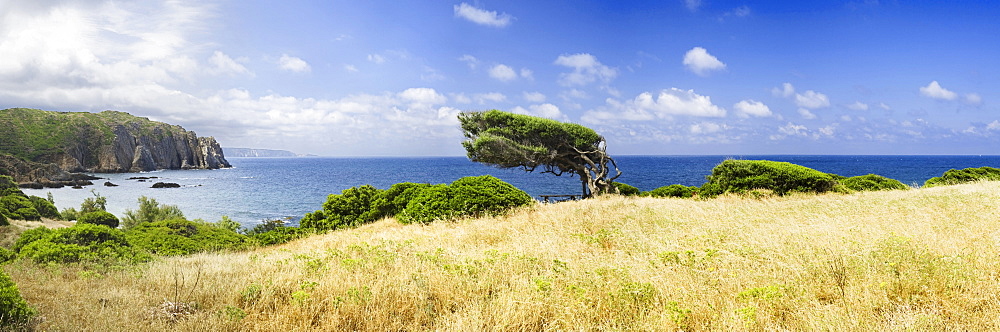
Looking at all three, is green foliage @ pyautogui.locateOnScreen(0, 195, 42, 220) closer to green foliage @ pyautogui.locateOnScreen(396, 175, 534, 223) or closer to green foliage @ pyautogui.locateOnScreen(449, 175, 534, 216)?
green foliage @ pyautogui.locateOnScreen(396, 175, 534, 223)

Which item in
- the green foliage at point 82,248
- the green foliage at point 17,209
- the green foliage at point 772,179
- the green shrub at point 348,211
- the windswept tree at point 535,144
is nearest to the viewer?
the green foliage at point 82,248

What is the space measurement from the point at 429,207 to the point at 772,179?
13.1m

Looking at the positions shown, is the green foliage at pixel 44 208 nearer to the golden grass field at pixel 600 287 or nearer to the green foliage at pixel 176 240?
the green foliage at pixel 176 240

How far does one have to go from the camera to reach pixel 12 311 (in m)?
3.98

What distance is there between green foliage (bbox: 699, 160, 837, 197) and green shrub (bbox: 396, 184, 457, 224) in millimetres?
10831

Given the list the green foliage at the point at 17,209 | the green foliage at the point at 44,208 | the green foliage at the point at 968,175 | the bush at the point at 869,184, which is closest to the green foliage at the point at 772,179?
the bush at the point at 869,184

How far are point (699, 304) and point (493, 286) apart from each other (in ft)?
6.99

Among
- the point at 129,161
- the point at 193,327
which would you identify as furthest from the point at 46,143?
the point at 193,327

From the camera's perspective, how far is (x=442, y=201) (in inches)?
529

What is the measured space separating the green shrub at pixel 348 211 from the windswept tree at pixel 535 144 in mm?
5109

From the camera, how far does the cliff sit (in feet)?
242

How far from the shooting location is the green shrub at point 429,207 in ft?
42.3

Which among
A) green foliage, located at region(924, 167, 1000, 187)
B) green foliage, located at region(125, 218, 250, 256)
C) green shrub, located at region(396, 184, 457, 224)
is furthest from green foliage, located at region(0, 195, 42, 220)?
green foliage, located at region(924, 167, 1000, 187)

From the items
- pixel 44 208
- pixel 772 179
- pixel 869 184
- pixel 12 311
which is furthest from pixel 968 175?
pixel 44 208
